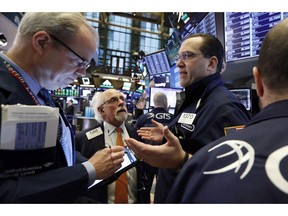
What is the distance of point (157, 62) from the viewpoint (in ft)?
18.5

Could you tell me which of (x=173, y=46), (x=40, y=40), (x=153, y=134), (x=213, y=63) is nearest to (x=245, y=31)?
(x=213, y=63)

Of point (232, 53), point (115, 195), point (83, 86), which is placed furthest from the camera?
point (83, 86)

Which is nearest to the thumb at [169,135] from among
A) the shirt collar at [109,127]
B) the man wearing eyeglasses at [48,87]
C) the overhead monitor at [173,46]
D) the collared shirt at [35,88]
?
the man wearing eyeglasses at [48,87]

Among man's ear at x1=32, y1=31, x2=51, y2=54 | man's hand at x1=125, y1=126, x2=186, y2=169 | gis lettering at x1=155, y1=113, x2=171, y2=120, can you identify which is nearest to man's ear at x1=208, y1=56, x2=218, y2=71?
man's hand at x1=125, y1=126, x2=186, y2=169

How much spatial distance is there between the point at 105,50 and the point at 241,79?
1949 cm

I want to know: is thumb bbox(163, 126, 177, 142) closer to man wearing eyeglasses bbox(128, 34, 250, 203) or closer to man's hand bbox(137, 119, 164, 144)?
man wearing eyeglasses bbox(128, 34, 250, 203)

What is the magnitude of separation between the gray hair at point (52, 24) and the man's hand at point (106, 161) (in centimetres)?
51

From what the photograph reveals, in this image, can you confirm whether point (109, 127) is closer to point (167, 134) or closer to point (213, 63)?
point (213, 63)

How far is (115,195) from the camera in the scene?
2152 mm

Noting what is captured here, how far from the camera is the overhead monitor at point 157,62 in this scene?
5.33m

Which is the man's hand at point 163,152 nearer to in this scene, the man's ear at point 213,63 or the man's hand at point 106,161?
the man's hand at point 106,161
